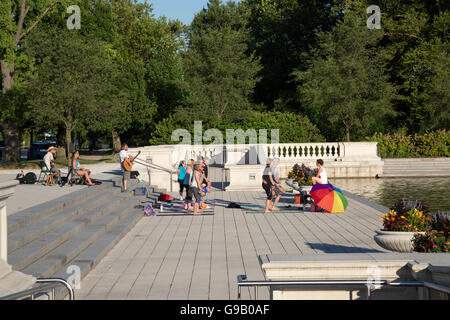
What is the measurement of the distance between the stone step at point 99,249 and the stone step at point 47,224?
919mm

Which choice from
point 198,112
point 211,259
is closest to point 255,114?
point 198,112

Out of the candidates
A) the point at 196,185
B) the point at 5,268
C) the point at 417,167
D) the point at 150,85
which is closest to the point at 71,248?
the point at 5,268

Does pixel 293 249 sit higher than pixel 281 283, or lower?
lower

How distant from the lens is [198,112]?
45.2 metres

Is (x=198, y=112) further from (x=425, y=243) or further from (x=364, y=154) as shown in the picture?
(x=425, y=243)

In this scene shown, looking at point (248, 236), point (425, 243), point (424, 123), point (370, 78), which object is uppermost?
point (370, 78)

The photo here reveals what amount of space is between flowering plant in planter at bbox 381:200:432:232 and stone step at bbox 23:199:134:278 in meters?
6.04

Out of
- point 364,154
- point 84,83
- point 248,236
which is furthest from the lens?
point 84,83

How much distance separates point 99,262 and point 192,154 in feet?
69.3

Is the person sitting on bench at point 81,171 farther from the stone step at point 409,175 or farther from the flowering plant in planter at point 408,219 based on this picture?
the stone step at point 409,175

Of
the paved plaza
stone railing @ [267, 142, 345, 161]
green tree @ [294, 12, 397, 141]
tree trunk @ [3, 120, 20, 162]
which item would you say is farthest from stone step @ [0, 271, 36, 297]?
green tree @ [294, 12, 397, 141]

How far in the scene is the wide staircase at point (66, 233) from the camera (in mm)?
9414

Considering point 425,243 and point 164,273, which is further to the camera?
point 164,273

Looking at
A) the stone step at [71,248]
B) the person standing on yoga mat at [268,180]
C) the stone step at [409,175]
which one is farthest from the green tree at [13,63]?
the person standing on yoga mat at [268,180]
